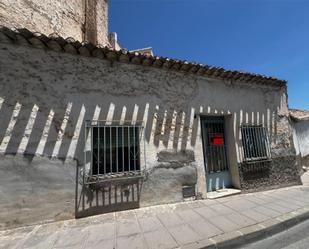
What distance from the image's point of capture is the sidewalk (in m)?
2.69

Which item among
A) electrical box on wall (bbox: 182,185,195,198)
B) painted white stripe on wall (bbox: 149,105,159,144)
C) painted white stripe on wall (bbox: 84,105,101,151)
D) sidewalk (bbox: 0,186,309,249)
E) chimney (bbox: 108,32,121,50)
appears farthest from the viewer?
chimney (bbox: 108,32,121,50)

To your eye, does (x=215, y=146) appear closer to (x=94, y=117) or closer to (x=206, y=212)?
(x=206, y=212)

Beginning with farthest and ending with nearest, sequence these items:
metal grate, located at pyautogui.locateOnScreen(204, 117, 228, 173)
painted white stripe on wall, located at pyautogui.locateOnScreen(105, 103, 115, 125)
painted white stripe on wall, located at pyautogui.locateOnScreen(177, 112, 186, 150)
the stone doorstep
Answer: metal grate, located at pyautogui.locateOnScreen(204, 117, 228, 173)
the stone doorstep
painted white stripe on wall, located at pyautogui.locateOnScreen(177, 112, 186, 150)
painted white stripe on wall, located at pyautogui.locateOnScreen(105, 103, 115, 125)

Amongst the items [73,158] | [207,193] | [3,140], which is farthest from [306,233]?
[3,140]

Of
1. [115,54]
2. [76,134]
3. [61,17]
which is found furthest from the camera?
[61,17]

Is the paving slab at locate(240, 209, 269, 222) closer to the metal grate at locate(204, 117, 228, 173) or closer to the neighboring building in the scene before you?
the metal grate at locate(204, 117, 228, 173)

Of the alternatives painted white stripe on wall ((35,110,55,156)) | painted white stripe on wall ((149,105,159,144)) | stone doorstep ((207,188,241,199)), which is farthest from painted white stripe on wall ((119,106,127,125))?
stone doorstep ((207,188,241,199))

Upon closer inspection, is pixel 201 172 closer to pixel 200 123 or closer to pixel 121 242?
pixel 200 123

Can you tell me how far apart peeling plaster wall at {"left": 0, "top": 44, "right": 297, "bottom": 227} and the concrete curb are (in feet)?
5.17

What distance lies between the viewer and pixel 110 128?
398 cm

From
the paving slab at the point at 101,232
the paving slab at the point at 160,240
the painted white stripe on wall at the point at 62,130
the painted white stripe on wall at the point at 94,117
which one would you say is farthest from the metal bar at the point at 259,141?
the painted white stripe on wall at the point at 62,130

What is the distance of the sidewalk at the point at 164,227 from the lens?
269cm

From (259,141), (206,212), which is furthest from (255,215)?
(259,141)

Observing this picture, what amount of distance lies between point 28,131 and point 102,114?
1.45m
